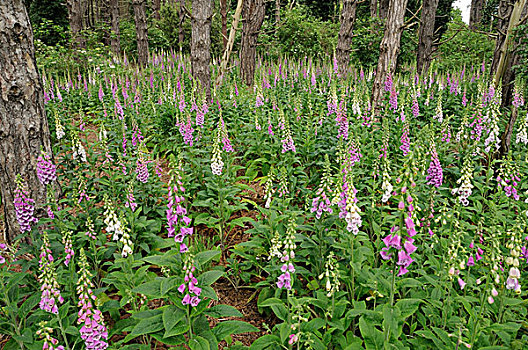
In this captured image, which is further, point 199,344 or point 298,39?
point 298,39

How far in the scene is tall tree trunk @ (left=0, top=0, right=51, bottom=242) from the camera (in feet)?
11.8

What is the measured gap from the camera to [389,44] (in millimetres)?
6609

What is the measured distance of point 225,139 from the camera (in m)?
4.71

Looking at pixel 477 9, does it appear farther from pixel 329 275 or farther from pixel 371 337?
pixel 371 337

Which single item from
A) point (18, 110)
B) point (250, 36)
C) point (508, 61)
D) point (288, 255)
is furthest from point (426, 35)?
point (18, 110)

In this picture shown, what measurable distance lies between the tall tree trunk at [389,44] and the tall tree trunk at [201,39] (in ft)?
11.4

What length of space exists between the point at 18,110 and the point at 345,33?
8.04 meters

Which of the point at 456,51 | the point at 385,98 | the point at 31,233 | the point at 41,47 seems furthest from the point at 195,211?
the point at 456,51

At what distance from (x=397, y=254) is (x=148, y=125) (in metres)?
6.00

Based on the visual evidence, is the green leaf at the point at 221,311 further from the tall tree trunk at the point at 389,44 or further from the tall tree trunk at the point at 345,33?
the tall tree trunk at the point at 345,33

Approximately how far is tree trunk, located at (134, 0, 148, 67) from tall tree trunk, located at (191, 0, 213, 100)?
5852 mm

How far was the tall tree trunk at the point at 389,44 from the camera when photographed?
21.3ft

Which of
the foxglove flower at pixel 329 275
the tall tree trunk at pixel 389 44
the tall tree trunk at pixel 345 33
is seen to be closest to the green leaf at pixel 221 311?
the foxglove flower at pixel 329 275

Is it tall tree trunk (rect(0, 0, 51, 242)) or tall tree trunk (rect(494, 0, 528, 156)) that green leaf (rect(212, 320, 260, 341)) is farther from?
tall tree trunk (rect(494, 0, 528, 156))
